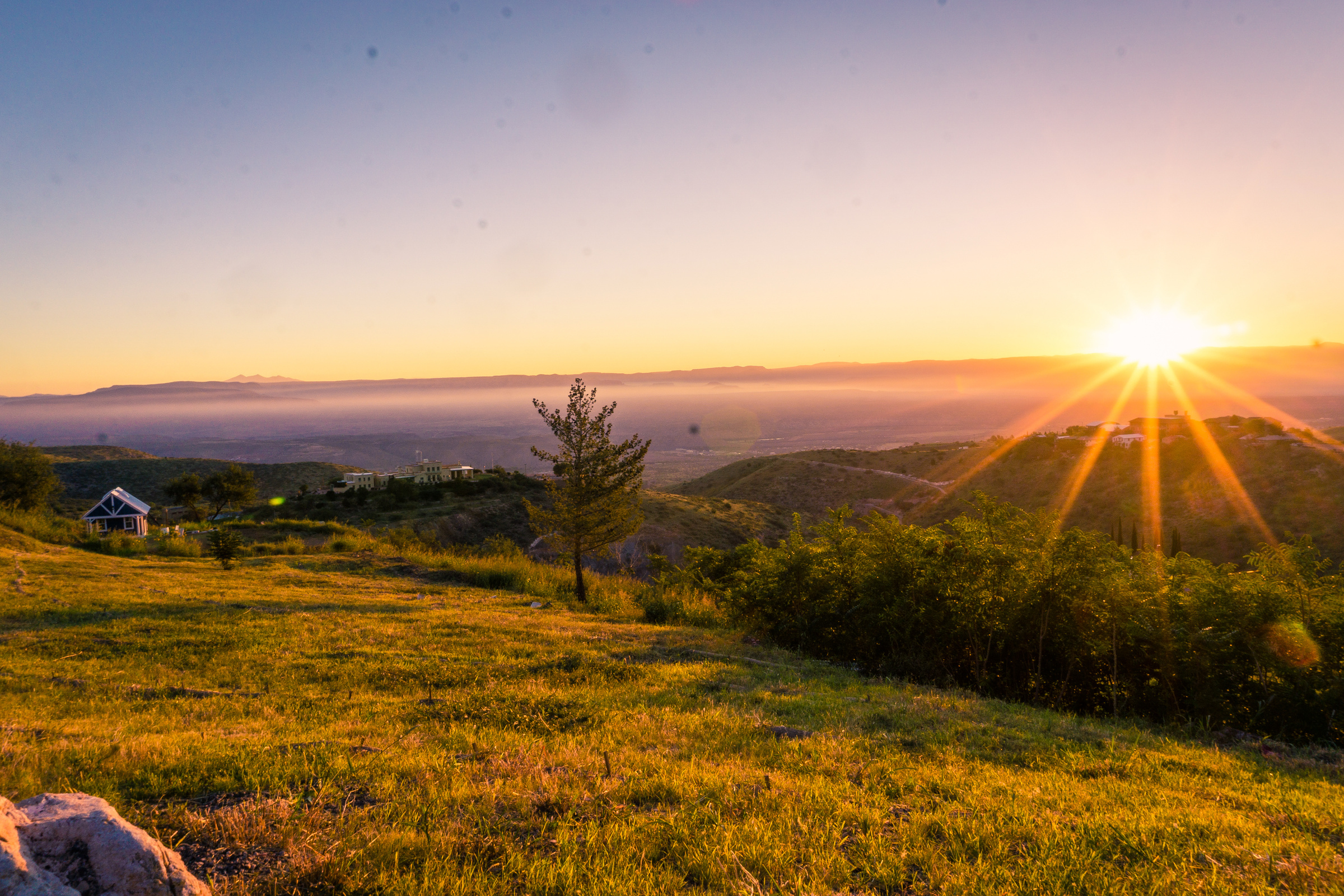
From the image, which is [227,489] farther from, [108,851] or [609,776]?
[108,851]

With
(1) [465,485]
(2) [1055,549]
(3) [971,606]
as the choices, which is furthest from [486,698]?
(1) [465,485]

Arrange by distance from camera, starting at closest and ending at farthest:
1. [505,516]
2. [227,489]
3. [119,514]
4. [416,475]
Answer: [119,514]
[505,516]
[227,489]
[416,475]

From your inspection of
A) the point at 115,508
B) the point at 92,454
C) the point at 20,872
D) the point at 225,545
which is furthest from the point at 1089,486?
the point at 92,454

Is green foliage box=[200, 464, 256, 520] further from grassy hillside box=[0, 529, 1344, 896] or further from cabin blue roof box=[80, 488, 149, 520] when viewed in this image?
grassy hillside box=[0, 529, 1344, 896]

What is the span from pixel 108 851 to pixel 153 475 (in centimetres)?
11793

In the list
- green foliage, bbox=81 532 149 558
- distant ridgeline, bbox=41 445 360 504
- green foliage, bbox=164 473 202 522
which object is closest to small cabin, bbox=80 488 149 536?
green foliage, bbox=164 473 202 522

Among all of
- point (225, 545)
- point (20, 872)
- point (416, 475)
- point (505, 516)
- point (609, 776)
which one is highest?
point (20, 872)

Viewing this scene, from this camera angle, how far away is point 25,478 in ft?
104

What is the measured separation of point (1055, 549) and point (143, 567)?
19.1 m

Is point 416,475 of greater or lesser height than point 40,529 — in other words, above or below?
below

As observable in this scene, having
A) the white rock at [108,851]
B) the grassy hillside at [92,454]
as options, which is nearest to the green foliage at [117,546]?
the white rock at [108,851]

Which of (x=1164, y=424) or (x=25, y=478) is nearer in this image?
(x=25, y=478)

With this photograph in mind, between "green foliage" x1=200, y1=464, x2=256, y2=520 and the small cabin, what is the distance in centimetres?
→ 802

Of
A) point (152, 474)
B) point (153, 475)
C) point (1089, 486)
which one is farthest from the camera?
point (152, 474)
